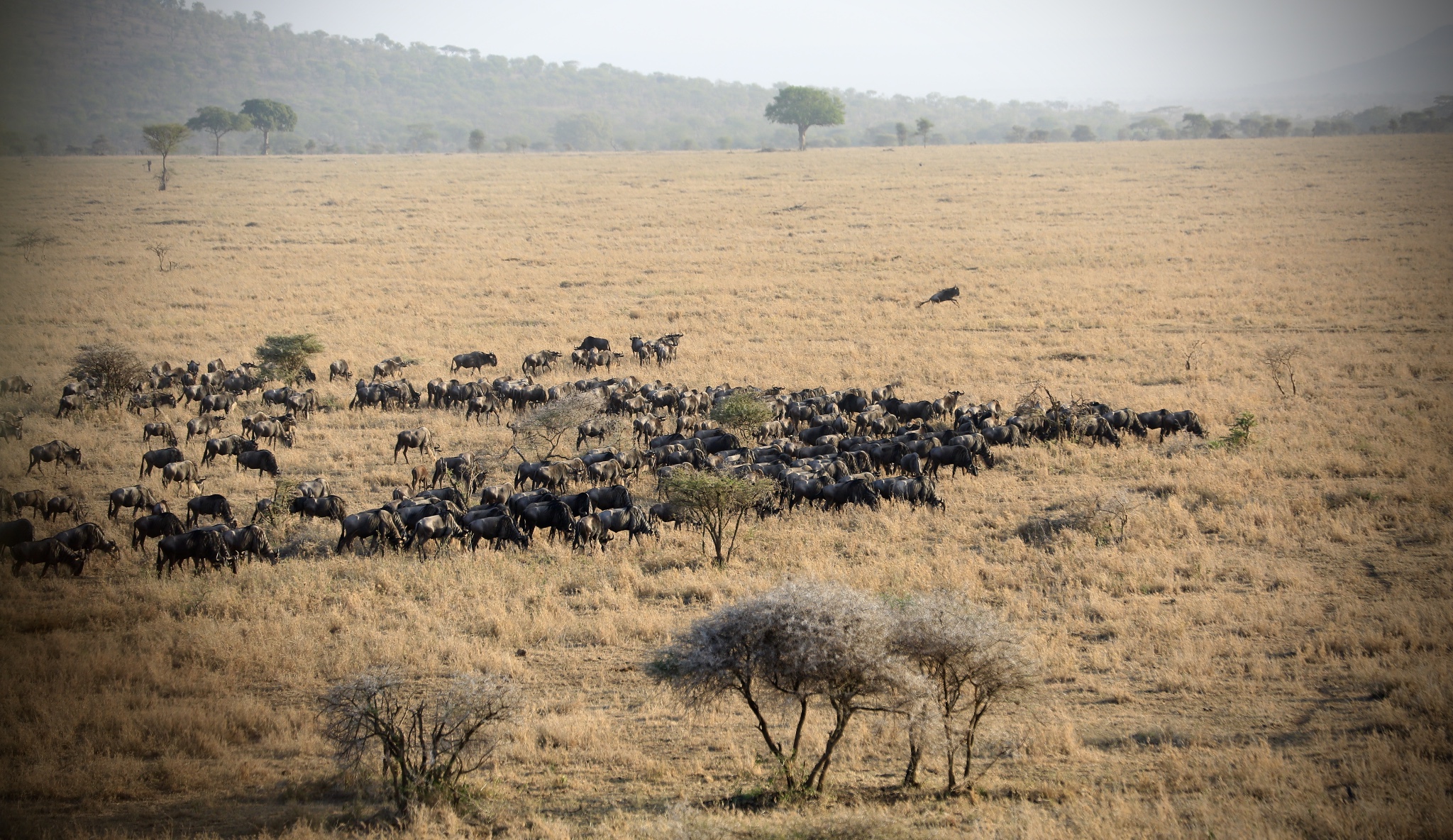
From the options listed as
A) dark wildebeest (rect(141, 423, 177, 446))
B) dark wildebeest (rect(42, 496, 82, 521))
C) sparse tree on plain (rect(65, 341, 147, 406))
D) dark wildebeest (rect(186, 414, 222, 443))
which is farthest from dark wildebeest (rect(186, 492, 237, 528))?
sparse tree on plain (rect(65, 341, 147, 406))

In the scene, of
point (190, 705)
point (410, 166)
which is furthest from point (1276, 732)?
point (410, 166)

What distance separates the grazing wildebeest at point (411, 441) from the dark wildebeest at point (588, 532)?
656cm

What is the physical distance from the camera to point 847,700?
8.06m

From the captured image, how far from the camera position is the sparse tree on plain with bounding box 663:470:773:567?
14891 millimetres

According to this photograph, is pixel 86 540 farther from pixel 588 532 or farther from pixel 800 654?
pixel 800 654

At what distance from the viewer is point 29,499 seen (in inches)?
642

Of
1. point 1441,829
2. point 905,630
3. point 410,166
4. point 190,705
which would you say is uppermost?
point 410,166

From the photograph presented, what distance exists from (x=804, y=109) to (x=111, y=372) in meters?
96.6

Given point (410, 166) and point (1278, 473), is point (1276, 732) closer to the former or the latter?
point (1278, 473)

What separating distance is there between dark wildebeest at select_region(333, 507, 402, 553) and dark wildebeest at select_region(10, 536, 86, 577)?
3.66m

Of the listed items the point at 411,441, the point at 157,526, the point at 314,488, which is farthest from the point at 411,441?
the point at 157,526

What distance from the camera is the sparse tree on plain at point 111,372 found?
24953 mm

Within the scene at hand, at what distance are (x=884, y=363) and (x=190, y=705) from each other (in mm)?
22938

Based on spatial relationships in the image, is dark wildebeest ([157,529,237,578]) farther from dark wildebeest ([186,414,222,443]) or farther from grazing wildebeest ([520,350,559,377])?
grazing wildebeest ([520,350,559,377])
